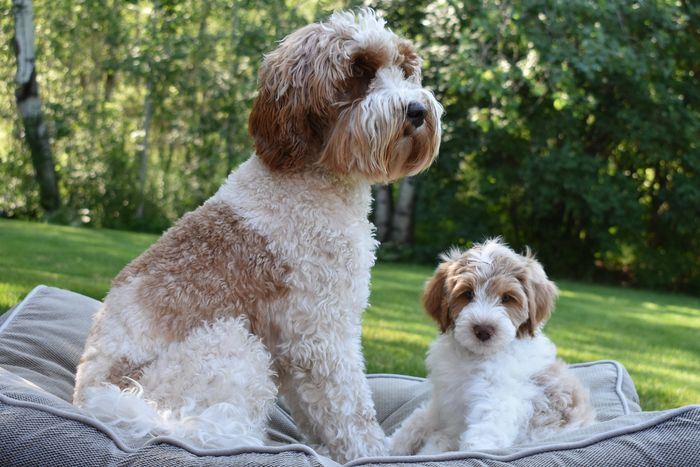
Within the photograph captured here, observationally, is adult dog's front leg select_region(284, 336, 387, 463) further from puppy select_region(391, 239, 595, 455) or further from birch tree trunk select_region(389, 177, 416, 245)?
birch tree trunk select_region(389, 177, 416, 245)

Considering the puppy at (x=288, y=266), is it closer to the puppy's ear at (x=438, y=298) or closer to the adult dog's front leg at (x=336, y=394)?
the adult dog's front leg at (x=336, y=394)

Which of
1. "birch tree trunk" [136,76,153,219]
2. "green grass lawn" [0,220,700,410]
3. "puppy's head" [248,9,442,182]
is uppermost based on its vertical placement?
"puppy's head" [248,9,442,182]

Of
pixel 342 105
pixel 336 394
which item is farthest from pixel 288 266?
pixel 342 105

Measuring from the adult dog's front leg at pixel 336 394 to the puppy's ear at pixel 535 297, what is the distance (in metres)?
0.85

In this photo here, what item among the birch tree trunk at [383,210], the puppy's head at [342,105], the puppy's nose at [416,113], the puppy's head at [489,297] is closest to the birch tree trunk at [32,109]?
the birch tree trunk at [383,210]

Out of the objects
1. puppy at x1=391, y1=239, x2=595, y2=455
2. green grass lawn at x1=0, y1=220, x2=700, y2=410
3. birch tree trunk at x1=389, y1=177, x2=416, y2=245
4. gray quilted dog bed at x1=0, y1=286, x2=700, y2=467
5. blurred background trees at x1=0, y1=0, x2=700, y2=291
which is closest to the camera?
gray quilted dog bed at x1=0, y1=286, x2=700, y2=467

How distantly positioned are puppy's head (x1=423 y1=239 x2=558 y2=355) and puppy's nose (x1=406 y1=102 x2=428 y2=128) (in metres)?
0.79

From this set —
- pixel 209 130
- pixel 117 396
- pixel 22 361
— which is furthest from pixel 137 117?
pixel 117 396

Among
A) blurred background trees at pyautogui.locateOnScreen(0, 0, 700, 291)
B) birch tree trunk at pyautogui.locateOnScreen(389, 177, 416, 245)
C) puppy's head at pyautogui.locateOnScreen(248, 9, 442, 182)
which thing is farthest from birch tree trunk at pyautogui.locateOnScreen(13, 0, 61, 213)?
puppy's head at pyautogui.locateOnScreen(248, 9, 442, 182)

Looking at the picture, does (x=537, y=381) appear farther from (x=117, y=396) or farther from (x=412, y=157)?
(x=117, y=396)

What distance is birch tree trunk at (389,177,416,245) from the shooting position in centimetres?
1753

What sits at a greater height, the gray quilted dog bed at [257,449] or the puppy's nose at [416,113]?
the puppy's nose at [416,113]

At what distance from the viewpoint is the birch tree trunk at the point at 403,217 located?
1753 cm

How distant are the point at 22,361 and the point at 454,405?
2.04 m
